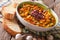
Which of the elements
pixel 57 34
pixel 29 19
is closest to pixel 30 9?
pixel 29 19

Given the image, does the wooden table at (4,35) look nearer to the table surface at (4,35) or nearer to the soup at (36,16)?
the table surface at (4,35)

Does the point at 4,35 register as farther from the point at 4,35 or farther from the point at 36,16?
the point at 36,16

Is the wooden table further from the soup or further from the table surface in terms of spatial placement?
the soup

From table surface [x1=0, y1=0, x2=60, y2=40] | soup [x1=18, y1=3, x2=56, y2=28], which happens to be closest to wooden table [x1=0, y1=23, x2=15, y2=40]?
table surface [x1=0, y1=0, x2=60, y2=40]

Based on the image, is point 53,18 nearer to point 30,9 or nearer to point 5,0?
point 30,9

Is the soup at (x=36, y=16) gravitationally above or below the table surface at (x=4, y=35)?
above

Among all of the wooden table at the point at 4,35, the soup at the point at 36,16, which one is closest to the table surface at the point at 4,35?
the wooden table at the point at 4,35

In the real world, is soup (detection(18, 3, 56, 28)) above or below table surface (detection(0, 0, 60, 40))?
above

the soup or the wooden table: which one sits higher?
the soup

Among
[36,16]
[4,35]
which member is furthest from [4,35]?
[36,16]
